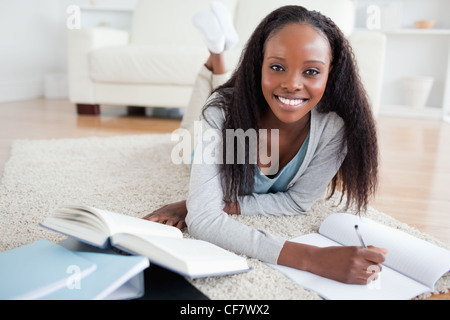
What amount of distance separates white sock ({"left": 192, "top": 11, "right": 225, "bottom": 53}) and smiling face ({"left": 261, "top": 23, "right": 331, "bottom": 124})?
2.02 feet

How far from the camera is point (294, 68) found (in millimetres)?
876

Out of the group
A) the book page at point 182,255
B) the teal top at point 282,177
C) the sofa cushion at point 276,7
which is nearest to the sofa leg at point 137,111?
the sofa cushion at point 276,7

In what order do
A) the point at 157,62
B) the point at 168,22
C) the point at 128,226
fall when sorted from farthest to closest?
1. the point at 168,22
2. the point at 157,62
3. the point at 128,226

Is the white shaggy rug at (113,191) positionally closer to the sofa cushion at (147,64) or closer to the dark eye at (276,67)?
the dark eye at (276,67)

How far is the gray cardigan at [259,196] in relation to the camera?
0.87 m

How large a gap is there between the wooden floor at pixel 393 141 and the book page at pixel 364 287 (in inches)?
2.9

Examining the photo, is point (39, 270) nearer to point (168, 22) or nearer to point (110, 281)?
point (110, 281)

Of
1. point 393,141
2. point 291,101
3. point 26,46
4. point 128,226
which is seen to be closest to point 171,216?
point 128,226

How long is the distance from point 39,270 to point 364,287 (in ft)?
1.89

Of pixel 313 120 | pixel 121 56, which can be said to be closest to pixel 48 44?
pixel 121 56

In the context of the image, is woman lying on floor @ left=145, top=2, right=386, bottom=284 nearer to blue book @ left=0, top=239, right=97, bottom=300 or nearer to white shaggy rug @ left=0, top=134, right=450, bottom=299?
white shaggy rug @ left=0, top=134, right=450, bottom=299
